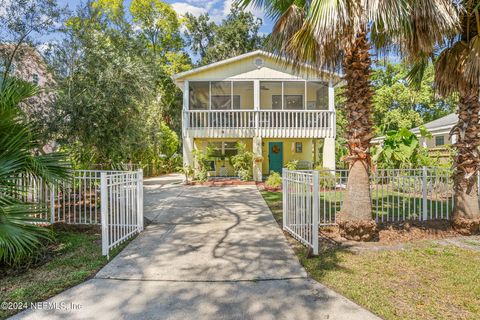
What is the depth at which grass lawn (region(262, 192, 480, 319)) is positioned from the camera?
3264 millimetres

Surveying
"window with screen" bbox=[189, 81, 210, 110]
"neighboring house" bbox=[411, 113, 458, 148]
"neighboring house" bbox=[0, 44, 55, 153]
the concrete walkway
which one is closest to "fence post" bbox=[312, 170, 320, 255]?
the concrete walkway

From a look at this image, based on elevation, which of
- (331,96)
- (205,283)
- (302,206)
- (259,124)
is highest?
(331,96)

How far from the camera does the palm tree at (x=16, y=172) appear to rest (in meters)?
3.88

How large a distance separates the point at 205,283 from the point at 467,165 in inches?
223

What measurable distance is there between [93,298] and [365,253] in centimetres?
419

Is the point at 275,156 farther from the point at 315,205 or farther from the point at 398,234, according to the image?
the point at 315,205

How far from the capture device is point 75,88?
7.68 m

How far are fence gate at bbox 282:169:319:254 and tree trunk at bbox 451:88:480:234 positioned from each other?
314cm

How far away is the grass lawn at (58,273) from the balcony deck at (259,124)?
32.7 ft

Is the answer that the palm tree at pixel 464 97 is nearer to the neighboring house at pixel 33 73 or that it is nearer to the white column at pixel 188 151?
the neighboring house at pixel 33 73

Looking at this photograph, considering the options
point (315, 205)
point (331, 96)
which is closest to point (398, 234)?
point (315, 205)

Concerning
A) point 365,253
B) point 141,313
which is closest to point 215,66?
point 365,253

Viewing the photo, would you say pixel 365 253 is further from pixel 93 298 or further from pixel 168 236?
pixel 93 298

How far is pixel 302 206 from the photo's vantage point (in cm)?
537
